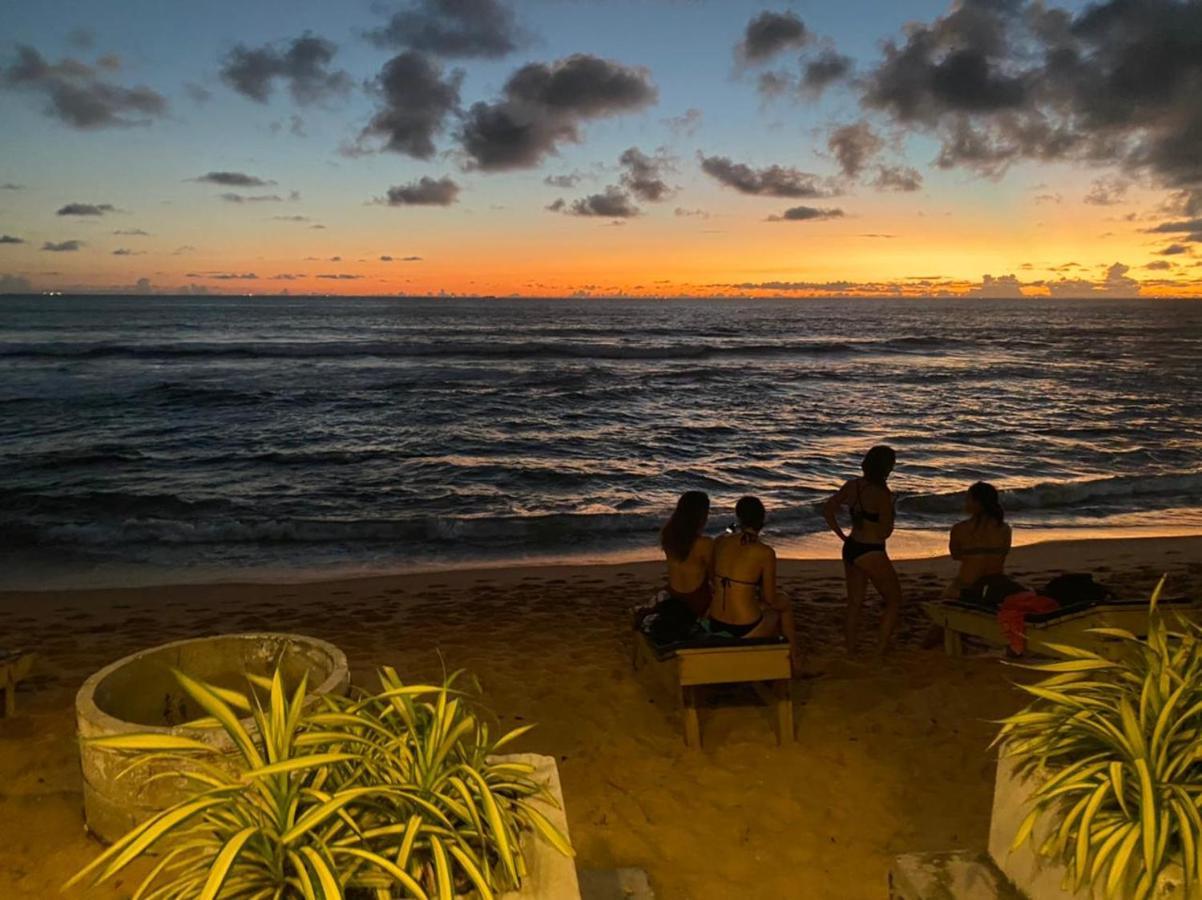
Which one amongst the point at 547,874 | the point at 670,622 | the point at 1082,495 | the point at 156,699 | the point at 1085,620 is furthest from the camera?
the point at 1082,495

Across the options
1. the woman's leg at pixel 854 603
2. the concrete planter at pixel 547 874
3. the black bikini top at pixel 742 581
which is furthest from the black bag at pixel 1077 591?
the concrete planter at pixel 547 874

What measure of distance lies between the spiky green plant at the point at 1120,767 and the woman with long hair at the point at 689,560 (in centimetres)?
298

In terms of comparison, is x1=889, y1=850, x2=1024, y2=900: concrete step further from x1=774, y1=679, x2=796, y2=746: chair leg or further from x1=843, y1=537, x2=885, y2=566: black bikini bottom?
x1=843, y1=537, x2=885, y2=566: black bikini bottom

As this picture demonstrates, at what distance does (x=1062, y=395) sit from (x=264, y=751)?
32.0m

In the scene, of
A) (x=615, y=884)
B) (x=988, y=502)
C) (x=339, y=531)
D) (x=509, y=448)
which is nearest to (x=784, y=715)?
→ (x=615, y=884)

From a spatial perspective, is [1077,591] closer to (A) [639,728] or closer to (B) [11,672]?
(A) [639,728]

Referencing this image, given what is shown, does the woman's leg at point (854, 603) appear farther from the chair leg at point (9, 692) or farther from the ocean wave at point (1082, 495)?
the ocean wave at point (1082, 495)

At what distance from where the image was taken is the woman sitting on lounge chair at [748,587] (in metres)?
5.58

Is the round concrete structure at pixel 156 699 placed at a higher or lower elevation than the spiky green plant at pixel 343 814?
lower

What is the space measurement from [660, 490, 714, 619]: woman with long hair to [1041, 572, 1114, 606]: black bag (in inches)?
95.7

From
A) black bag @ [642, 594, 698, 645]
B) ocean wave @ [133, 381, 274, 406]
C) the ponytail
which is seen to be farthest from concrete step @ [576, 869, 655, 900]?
ocean wave @ [133, 381, 274, 406]

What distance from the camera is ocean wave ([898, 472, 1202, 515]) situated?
1471cm

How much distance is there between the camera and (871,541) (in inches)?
271

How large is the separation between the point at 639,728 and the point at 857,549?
258cm
